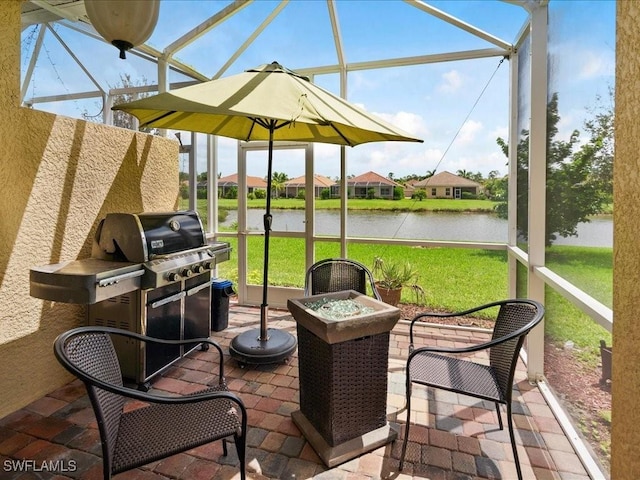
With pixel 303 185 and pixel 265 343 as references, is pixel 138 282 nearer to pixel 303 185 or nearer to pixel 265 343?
pixel 265 343

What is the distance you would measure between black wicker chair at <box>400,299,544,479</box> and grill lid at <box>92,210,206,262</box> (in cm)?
231

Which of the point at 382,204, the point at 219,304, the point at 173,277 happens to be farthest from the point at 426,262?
the point at 173,277

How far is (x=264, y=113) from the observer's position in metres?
2.06

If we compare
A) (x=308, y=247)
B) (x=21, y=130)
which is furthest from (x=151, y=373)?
(x=308, y=247)

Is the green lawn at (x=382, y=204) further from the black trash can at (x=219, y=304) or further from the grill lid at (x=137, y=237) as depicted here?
the grill lid at (x=137, y=237)

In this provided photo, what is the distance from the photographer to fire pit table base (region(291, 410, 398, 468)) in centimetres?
218

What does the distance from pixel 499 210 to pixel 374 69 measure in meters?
2.52

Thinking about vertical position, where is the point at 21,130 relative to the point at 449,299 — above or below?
above

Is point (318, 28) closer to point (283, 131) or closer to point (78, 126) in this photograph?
point (283, 131)

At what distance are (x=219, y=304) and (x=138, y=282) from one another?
1653 millimetres

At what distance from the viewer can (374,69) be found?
15.7 ft

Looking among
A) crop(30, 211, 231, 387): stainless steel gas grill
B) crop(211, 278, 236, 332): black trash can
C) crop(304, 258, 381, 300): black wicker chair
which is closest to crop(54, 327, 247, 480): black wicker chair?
crop(30, 211, 231, 387): stainless steel gas grill

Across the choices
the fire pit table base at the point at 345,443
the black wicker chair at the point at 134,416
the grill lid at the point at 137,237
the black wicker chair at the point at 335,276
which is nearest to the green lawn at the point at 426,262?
the black wicker chair at the point at 335,276
